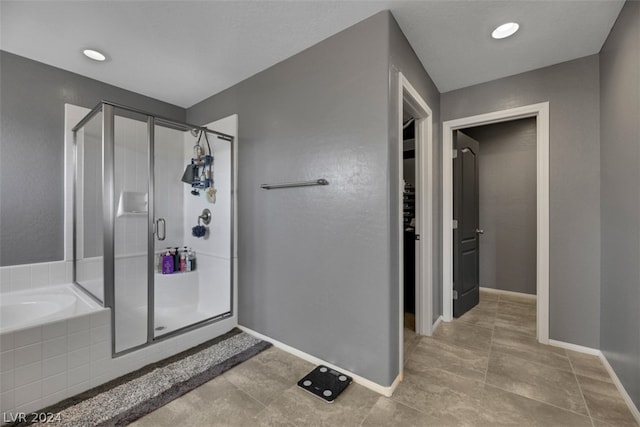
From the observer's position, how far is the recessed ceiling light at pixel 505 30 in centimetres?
175

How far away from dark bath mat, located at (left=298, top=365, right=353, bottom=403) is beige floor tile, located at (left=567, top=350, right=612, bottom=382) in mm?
1688

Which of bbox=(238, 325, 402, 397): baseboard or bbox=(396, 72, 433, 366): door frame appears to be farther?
bbox=(396, 72, 433, 366): door frame

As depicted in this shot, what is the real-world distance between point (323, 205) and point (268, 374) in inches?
49.6

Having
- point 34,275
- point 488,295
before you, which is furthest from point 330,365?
point 488,295

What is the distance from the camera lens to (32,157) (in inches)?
86.6

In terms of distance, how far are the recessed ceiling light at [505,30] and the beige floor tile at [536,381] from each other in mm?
2383

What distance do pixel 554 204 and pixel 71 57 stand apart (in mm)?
4203

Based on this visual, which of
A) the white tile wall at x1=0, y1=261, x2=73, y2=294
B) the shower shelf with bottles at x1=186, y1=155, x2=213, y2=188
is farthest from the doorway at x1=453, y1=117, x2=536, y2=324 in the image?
the white tile wall at x1=0, y1=261, x2=73, y2=294

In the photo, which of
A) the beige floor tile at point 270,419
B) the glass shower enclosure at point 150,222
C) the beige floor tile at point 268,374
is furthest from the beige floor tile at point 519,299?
the glass shower enclosure at point 150,222

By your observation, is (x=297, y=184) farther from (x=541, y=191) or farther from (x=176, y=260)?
(x=541, y=191)

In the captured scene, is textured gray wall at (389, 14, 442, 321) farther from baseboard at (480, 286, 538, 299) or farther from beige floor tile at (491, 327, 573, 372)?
baseboard at (480, 286, 538, 299)

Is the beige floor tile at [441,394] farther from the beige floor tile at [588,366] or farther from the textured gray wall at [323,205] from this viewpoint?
the beige floor tile at [588,366]

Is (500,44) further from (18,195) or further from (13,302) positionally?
(13,302)

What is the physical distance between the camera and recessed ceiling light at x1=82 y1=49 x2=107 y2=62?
6.82 feet
